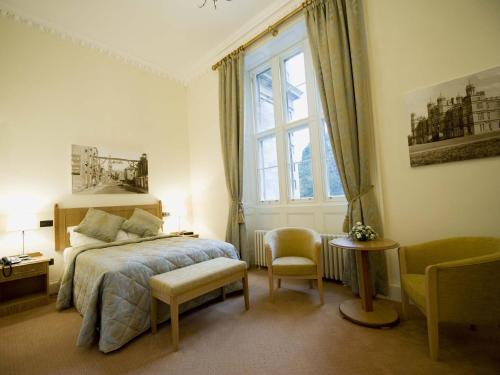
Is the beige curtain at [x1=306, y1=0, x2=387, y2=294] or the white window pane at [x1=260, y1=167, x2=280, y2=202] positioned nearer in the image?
the beige curtain at [x1=306, y1=0, x2=387, y2=294]

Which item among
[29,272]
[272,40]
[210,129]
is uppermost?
[272,40]

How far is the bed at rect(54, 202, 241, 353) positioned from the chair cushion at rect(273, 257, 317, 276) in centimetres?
68

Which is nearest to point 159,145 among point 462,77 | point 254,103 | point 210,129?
point 210,129

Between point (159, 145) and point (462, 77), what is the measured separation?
4632 mm

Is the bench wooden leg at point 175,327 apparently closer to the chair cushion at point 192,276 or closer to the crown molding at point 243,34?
the chair cushion at point 192,276

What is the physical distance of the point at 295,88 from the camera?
3953mm

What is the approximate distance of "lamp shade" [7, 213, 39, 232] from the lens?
111 inches

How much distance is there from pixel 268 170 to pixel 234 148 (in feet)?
2.45

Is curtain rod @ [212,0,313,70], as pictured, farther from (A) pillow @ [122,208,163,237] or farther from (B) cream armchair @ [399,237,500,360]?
(B) cream armchair @ [399,237,500,360]

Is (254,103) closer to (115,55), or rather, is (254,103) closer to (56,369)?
(115,55)

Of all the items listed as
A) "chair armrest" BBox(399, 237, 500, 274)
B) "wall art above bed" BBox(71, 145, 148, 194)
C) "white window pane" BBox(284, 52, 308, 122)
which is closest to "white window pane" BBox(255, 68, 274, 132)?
"white window pane" BBox(284, 52, 308, 122)

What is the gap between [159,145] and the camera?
4.76 m

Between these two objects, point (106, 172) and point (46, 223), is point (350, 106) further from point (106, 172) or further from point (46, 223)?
point (46, 223)

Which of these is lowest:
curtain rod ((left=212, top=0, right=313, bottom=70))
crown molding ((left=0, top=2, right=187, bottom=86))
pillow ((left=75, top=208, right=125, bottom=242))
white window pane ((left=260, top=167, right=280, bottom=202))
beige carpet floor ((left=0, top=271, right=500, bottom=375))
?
beige carpet floor ((left=0, top=271, right=500, bottom=375))
